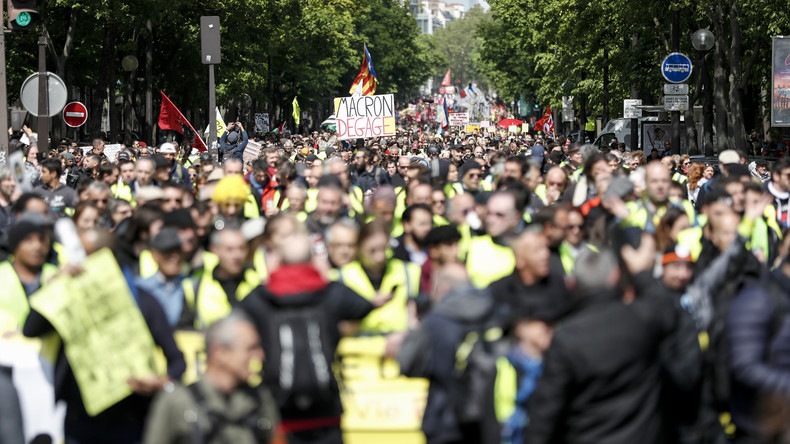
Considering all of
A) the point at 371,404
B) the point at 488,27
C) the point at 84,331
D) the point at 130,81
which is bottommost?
the point at 371,404

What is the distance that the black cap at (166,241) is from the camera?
697 centimetres

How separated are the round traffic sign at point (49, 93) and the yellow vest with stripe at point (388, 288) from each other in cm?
881

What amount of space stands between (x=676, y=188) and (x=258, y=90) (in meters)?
57.5

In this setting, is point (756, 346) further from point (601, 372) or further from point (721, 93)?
point (721, 93)

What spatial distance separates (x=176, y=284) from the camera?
7051 mm

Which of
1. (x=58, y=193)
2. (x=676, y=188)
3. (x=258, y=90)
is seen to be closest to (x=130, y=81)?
(x=258, y=90)

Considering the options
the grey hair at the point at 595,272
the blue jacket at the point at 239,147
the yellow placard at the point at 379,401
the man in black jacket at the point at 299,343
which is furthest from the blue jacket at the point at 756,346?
the blue jacket at the point at 239,147

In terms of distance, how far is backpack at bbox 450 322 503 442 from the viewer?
233 inches

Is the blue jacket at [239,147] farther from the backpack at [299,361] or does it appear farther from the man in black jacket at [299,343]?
the backpack at [299,361]

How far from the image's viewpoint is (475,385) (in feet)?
19.5

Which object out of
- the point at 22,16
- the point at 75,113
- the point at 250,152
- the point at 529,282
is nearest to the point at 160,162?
the point at 22,16

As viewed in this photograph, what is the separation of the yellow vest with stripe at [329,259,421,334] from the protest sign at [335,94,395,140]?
17560 mm

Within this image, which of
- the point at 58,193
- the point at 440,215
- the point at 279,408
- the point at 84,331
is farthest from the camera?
the point at 58,193

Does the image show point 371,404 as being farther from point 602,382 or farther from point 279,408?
point 602,382
